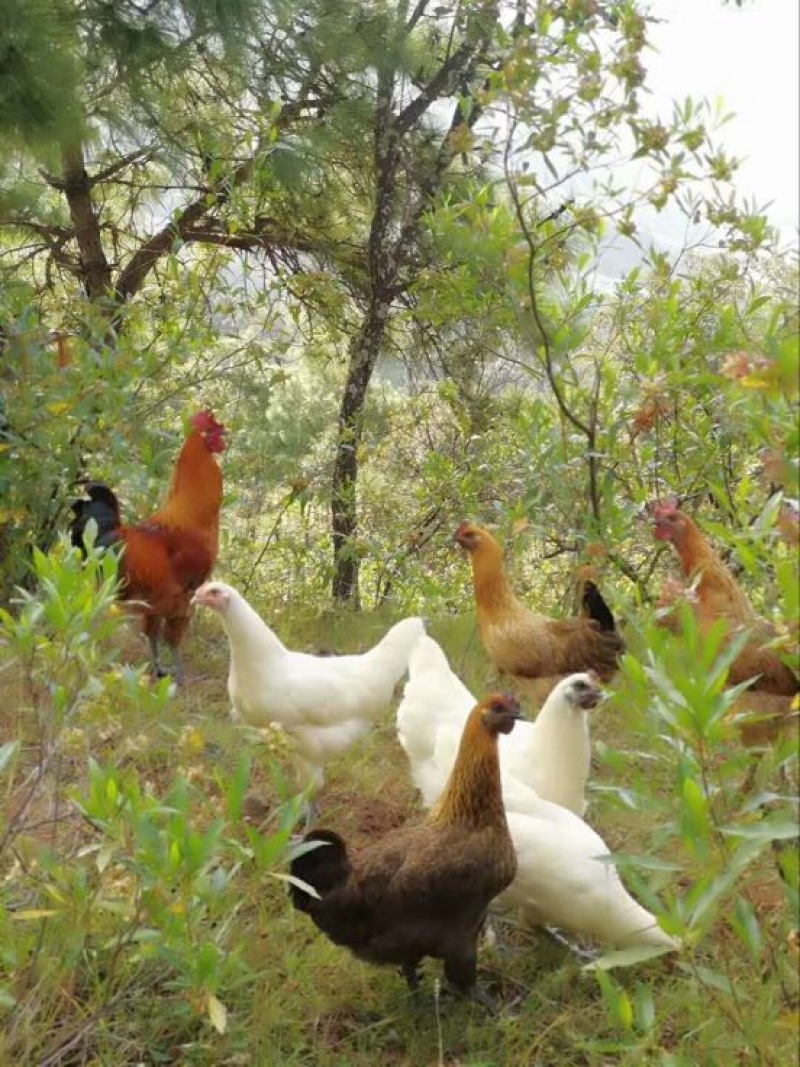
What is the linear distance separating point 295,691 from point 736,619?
5.17ft

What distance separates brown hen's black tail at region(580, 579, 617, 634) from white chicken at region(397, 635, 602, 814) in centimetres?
76

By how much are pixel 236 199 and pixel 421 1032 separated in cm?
390

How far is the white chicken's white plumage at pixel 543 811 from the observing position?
285 cm

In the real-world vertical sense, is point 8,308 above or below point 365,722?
above

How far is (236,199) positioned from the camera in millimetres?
5176

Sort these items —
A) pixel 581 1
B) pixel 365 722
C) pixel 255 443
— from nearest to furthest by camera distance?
pixel 581 1, pixel 365 722, pixel 255 443

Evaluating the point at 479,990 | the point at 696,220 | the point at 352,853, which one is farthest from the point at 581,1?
the point at 479,990

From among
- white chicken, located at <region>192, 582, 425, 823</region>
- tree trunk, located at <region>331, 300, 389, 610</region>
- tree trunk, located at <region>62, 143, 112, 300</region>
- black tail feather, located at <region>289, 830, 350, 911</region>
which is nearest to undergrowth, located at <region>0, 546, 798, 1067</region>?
black tail feather, located at <region>289, 830, 350, 911</region>

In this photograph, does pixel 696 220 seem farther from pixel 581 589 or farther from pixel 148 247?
pixel 148 247

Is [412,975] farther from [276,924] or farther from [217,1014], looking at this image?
[217,1014]

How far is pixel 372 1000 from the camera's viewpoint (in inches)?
111

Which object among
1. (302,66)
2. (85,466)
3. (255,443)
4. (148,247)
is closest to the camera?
(85,466)

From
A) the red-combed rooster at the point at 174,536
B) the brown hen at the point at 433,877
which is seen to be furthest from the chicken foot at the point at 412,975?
the red-combed rooster at the point at 174,536

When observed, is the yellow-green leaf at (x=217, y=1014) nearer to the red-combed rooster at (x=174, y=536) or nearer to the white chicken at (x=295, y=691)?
the white chicken at (x=295, y=691)
